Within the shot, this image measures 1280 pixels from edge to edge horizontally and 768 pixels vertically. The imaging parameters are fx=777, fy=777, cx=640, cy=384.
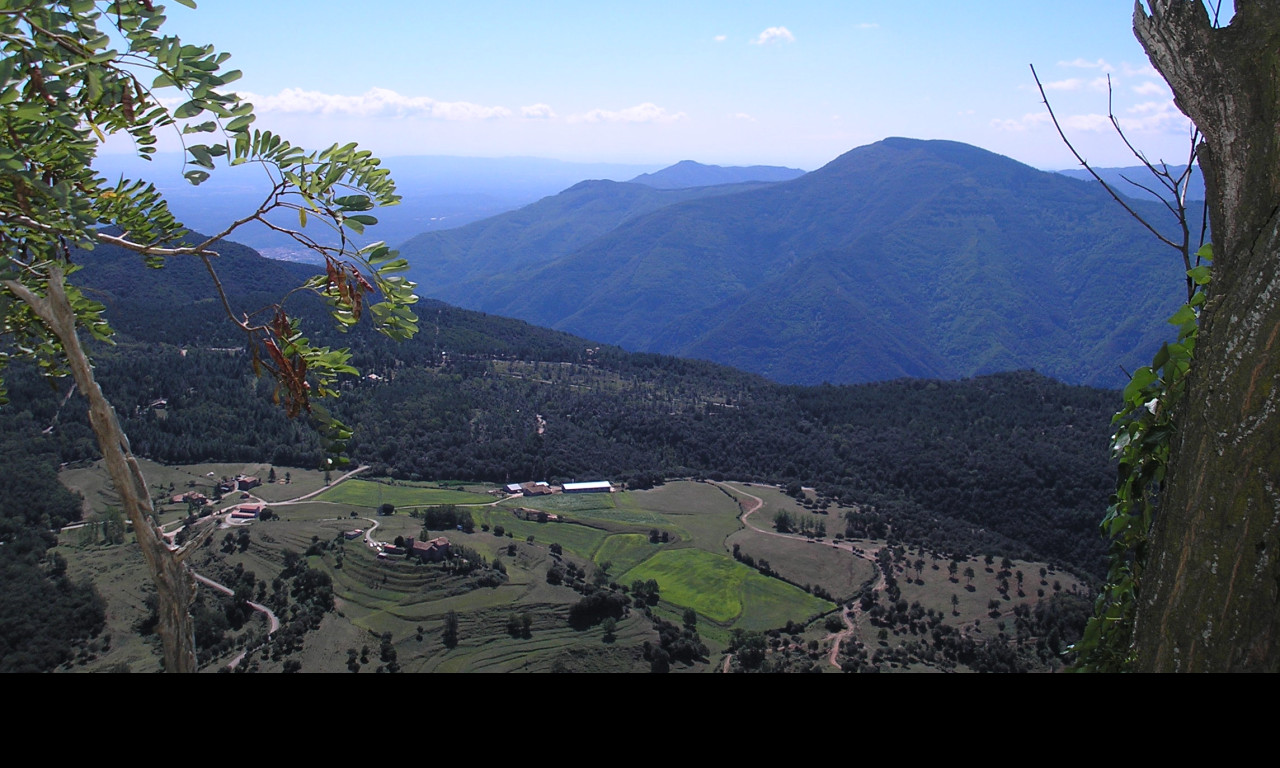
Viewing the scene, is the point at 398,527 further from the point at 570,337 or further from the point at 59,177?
the point at 570,337

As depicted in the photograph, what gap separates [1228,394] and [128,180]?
155 inches

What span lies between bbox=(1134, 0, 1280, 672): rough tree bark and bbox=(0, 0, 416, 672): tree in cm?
257

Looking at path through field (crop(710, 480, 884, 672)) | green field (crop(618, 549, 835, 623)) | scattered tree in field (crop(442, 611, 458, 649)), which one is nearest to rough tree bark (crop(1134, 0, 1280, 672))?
path through field (crop(710, 480, 884, 672))

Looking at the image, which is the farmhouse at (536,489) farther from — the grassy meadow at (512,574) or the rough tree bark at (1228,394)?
the rough tree bark at (1228,394)

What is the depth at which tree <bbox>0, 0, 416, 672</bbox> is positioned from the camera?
7.98ft

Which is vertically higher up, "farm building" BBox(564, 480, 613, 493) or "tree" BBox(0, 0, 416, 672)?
"tree" BBox(0, 0, 416, 672)

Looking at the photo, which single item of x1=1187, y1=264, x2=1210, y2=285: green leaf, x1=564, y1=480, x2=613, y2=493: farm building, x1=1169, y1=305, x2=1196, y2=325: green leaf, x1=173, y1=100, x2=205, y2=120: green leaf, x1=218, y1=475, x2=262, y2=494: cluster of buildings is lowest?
x1=564, y1=480, x2=613, y2=493: farm building

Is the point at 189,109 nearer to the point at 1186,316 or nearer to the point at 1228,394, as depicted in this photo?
the point at 1228,394

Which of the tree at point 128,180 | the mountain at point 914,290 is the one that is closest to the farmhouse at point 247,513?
the tree at point 128,180

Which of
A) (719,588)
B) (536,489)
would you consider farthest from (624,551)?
(536,489)

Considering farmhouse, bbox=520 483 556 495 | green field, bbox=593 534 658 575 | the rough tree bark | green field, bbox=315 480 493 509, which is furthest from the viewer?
farmhouse, bbox=520 483 556 495

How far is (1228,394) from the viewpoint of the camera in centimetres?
202

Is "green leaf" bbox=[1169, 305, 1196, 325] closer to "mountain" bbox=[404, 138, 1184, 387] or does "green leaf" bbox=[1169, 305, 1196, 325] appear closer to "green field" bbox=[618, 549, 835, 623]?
"green field" bbox=[618, 549, 835, 623]
